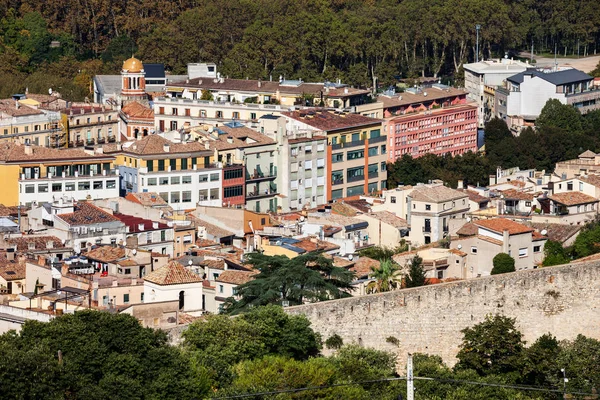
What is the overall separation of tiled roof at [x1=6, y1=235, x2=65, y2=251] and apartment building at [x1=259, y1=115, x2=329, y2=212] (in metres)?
13.2

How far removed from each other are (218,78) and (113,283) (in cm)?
3612

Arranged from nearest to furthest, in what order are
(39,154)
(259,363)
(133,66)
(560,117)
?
(259,363), (39,154), (560,117), (133,66)

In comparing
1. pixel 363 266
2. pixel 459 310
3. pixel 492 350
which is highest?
pixel 459 310

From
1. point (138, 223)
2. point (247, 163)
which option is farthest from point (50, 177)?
point (247, 163)

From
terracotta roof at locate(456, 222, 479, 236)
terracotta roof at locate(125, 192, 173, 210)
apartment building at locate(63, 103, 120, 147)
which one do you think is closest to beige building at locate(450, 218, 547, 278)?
terracotta roof at locate(456, 222, 479, 236)

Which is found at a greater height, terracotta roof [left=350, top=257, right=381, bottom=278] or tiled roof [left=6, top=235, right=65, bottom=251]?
tiled roof [left=6, top=235, right=65, bottom=251]

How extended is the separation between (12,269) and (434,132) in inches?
1224

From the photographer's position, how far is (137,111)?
77.2 m

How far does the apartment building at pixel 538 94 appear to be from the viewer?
278 feet

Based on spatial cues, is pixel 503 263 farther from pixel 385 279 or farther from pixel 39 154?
pixel 39 154

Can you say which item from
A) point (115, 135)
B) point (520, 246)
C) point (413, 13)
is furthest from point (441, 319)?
point (413, 13)

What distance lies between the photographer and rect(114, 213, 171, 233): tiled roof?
56.3 m

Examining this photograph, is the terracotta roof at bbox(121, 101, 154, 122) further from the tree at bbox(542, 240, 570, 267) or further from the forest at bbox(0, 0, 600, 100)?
the tree at bbox(542, 240, 570, 267)

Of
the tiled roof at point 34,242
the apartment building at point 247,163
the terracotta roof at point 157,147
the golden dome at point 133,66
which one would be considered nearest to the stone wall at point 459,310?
the tiled roof at point 34,242
